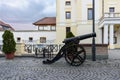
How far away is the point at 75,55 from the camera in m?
10.4

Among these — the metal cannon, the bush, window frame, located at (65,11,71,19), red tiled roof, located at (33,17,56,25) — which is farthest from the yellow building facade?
the metal cannon

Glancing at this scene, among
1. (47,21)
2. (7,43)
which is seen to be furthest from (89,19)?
(7,43)

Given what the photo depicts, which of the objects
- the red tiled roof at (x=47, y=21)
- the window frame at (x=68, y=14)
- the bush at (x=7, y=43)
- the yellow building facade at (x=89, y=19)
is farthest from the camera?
the red tiled roof at (x=47, y=21)

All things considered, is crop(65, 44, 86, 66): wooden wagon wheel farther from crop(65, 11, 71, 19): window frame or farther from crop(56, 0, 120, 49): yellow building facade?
crop(65, 11, 71, 19): window frame

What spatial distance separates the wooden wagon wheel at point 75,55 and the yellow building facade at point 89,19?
17.5m

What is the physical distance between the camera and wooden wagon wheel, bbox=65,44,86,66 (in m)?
10.4

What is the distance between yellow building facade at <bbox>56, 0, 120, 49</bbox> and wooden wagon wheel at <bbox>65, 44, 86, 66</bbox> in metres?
17.5

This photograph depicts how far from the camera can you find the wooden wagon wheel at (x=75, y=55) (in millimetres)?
10414

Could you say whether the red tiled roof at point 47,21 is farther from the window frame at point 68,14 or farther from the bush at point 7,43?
the bush at point 7,43

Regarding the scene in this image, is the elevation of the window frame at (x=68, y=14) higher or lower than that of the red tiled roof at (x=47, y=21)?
higher

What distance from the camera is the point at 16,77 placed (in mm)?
7602

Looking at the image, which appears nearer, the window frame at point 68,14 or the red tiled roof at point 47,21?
the window frame at point 68,14

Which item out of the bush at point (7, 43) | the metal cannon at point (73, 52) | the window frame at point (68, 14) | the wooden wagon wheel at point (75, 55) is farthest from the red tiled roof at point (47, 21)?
the wooden wagon wheel at point (75, 55)

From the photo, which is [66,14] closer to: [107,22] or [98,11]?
[98,11]
